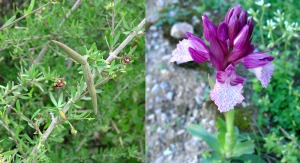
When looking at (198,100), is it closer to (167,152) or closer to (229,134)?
(167,152)

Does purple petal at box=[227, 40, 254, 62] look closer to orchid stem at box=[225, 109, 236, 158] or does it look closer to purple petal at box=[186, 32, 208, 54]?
purple petal at box=[186, 32, 208, 54]

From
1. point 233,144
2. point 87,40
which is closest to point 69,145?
point 87,40

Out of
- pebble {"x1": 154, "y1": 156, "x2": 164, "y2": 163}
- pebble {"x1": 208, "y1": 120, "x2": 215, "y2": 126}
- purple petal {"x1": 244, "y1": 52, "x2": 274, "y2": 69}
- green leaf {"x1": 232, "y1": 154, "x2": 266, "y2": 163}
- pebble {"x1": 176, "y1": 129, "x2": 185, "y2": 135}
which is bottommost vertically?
pebble {"x1": 154, "y1": 156, "x2": 164, "y2": 163}

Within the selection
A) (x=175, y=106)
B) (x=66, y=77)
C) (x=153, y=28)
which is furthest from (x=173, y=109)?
(x=66, y=77)

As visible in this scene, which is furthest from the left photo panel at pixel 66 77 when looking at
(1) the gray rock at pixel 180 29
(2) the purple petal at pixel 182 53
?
(1) the gray rock at pixel 180 29

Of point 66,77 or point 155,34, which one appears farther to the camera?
point 155,34

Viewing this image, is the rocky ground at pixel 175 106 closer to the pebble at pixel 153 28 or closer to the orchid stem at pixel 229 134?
the pebble at pixel 153 28

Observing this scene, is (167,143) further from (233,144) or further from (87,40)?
(87,40)

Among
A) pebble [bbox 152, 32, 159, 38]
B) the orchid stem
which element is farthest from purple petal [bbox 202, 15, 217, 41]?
pebble [bbox 152, 32, 159, 38]
